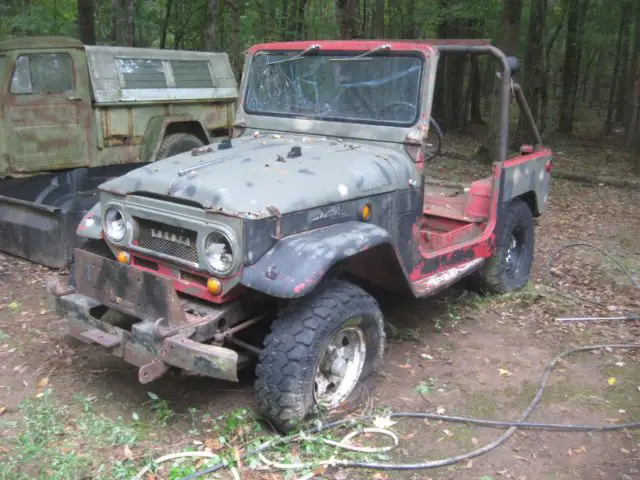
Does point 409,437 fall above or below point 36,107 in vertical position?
below

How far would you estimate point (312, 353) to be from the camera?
3.41m

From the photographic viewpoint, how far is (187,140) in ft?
32.2

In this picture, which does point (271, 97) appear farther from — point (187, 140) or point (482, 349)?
point (187, 140)

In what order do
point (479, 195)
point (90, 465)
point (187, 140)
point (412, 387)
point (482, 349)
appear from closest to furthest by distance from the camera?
point (90, 465)
point (412, 387)
point (482, 349)
point (479, 195)
point (187, 140)

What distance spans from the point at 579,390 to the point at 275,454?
2135 mm

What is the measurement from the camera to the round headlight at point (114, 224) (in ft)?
12.9

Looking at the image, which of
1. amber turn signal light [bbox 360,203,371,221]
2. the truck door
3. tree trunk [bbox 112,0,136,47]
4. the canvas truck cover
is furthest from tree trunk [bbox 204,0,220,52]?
amber turn signal light [bbox 360,203,371,221]

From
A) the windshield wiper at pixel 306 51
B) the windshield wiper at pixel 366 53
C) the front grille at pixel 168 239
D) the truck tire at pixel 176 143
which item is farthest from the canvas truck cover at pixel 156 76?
the front grille at pixel 168 239

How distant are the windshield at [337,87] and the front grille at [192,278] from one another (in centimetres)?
172

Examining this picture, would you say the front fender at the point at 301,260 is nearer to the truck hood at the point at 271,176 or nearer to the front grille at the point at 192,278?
the truck hood at the point at 271,176

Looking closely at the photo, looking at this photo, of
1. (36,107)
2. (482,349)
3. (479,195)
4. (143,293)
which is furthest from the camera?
(36,107)

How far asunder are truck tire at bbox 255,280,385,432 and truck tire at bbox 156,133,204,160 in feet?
20.7

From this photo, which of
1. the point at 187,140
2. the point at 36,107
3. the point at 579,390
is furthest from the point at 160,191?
the point at 187,140

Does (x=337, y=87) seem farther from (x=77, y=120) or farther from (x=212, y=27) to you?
(x=212, y=27)
